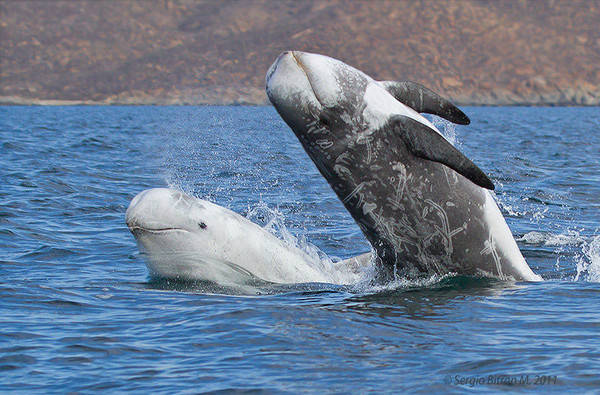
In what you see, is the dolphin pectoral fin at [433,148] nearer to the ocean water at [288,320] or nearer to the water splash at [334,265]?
the ocean water at [288,320]

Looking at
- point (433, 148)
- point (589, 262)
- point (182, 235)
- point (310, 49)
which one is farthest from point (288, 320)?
point (310, 49)

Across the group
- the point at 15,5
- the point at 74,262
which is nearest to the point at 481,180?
the point at 74,262

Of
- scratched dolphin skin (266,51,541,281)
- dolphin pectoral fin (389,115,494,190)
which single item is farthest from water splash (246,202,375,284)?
dolphin pectoral fin (389,115,494,190)

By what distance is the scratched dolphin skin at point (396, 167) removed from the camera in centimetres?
909

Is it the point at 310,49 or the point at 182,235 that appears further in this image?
the point at 310,49

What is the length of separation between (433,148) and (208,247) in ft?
11.0

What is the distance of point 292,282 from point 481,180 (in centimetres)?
329

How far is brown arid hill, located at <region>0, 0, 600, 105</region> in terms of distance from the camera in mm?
148375

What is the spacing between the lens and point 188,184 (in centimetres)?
2084

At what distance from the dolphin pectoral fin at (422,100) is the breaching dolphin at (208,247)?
2.66 meters

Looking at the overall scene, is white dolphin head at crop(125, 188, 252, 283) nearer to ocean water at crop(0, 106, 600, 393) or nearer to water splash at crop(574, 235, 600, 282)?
ocean water at crop(0, 106, 600, 393)

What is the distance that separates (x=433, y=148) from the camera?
29.3 ft

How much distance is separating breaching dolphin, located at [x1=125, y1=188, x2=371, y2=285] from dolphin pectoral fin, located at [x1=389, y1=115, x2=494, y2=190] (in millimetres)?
2663

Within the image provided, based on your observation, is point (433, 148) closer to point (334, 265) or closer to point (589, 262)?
point (334, 265)
